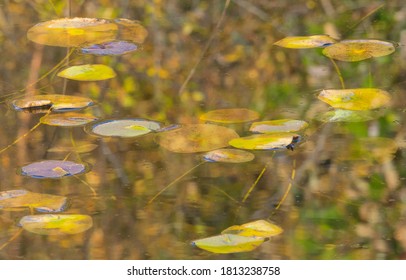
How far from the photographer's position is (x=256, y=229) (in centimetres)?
133

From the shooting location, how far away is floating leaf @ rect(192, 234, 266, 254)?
4.16 feet

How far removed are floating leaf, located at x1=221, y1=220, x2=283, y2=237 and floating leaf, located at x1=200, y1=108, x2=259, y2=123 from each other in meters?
0.38

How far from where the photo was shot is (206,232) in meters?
1.34

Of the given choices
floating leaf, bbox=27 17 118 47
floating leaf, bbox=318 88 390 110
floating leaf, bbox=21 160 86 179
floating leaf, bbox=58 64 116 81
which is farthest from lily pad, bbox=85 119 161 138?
floating leaf, bbox=27 17 118 47

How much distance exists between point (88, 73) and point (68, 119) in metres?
0.25

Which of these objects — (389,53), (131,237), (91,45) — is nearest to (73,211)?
(131,237)

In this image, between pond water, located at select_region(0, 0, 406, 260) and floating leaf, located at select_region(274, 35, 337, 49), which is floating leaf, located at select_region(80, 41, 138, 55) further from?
floating leaf, located at select_region(274, 35, 337, 49)

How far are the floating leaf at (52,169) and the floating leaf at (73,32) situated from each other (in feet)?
2.01

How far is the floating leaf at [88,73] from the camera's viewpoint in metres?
1.92

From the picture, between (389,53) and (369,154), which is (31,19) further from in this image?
(369,154)

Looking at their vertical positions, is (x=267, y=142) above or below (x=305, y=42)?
below

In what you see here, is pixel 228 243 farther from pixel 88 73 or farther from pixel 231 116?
pixel 88 73

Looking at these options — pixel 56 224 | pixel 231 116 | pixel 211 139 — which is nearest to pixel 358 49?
pixel 231 116

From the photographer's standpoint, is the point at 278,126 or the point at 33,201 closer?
the point at 33,201
